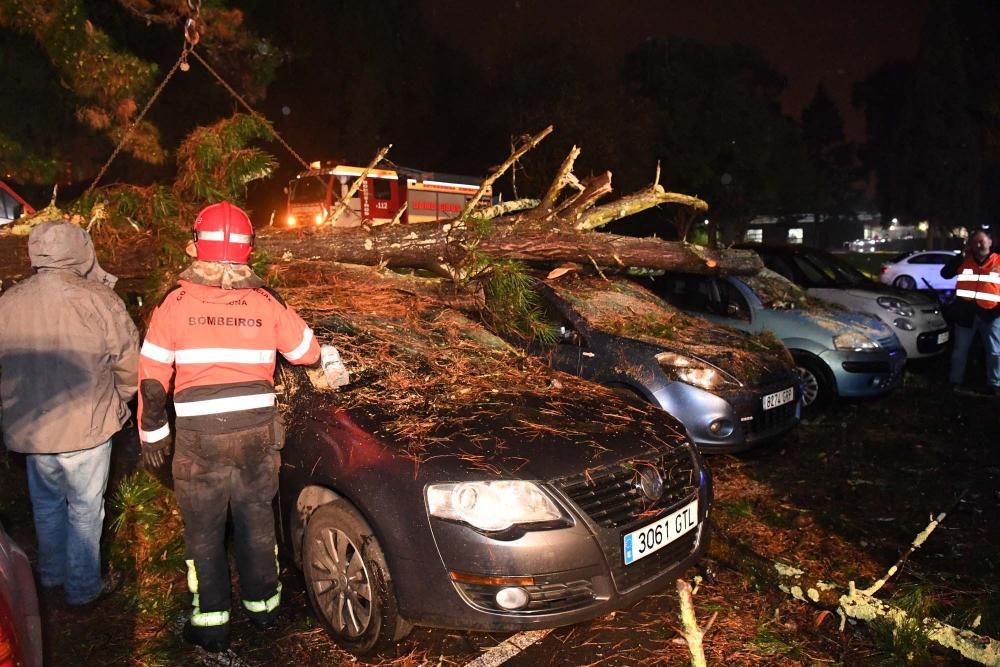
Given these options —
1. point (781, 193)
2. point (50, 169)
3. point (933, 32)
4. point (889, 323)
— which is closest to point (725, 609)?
point (889, 323)

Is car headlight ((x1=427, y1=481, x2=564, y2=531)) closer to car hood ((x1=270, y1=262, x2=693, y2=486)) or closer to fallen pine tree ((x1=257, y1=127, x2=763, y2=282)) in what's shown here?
car hood ((x1=270, y1=262, x2=693, y2=486))

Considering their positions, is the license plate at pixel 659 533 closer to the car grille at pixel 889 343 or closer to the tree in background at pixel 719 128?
the car grille at pixel 889 343

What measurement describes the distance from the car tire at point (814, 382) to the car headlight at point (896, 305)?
2153 millimetres

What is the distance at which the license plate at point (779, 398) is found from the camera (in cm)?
511

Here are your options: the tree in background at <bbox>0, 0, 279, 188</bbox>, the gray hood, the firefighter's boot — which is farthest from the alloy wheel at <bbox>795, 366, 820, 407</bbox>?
the tree in background at <bbox>0, 0, 279, 188</bbox>

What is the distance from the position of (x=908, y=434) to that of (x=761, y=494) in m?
2.27

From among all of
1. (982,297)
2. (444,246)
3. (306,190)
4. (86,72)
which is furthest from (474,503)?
(306,190)

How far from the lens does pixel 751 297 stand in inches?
276

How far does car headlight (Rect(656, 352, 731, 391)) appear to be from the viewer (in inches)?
197

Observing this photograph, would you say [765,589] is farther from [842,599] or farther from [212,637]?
[212,637]

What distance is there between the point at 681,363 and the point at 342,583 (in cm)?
307

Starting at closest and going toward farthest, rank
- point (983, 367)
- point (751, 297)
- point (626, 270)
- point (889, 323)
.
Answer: point (626, 270)
point (751, 297)
point (889, 323)
point (983, 367)

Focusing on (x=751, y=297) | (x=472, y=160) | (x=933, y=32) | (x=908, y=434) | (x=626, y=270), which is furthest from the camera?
(x=933, y=32)

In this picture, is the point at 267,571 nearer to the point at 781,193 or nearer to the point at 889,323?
the point at 889,323
